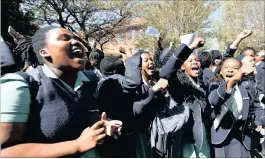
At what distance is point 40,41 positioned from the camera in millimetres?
1952

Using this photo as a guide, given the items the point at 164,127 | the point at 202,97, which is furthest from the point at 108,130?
the point at 202,97

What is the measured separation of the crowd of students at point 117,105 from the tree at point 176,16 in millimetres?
20606

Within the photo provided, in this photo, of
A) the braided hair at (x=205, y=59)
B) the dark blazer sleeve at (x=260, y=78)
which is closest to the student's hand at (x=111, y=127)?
the braided hair at (x=205, y=59)

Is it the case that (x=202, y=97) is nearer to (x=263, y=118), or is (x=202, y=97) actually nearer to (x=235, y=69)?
(x=235, y=69)

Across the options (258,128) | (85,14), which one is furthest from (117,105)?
(85,14)

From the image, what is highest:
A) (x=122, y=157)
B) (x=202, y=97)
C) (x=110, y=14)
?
(x=110, y=14)

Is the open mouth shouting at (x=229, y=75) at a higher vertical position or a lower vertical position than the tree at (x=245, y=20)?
lower

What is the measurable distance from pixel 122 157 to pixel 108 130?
112 centimetres

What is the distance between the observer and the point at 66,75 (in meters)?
1.90

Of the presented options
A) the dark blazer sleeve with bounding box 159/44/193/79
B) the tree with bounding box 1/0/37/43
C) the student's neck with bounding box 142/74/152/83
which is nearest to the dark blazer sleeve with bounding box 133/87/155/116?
the dark blazer sleeve with bounding box 159/44/193/79

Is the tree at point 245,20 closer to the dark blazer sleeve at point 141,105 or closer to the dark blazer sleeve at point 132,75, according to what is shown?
the dark blazer sleeve at point 141,105

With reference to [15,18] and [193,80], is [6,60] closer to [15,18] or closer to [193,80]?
[193,80]

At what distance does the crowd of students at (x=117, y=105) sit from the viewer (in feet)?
5.52

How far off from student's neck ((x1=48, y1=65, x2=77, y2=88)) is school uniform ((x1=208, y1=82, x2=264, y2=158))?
1714mm
